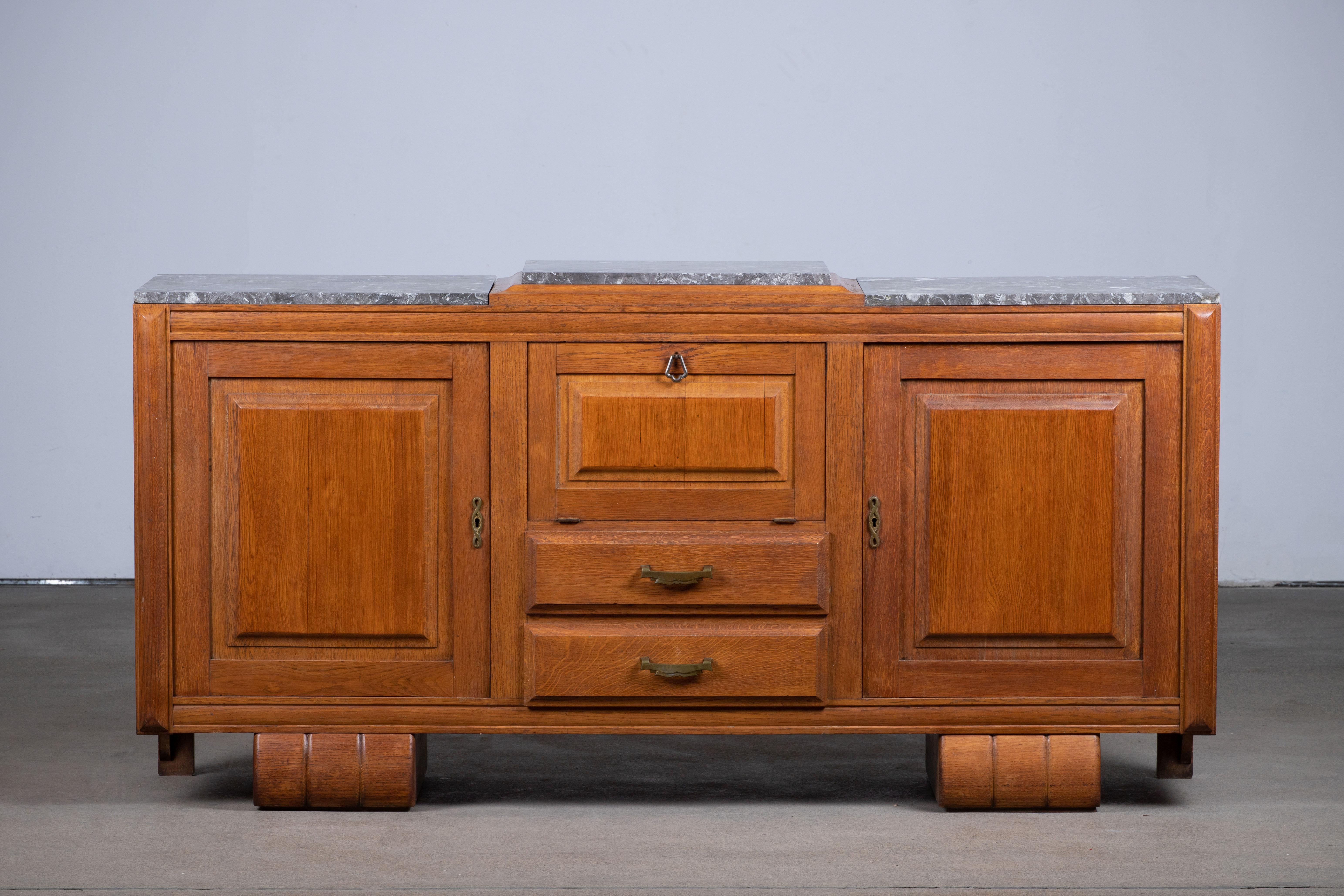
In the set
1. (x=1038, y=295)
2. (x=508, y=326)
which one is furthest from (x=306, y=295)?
(x=1038, y=295)

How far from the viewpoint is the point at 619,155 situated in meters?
4.90

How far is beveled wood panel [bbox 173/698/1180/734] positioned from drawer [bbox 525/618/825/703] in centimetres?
3

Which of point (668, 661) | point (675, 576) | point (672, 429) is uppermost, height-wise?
point (672, 429)

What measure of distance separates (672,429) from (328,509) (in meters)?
0.62

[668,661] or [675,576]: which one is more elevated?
[675,576]

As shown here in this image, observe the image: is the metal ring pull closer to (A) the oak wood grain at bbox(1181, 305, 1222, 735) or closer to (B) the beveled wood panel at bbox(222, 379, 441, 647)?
(B) the beveled wood panel at bbox(222, 379, 441, 647)

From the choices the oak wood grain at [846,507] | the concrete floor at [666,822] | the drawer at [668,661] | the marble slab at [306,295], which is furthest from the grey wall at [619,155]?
the drawer at [668,661]

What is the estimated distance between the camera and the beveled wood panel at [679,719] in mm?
2535

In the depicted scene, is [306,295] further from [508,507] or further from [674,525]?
[674,525]

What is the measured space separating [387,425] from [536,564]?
1.17ft

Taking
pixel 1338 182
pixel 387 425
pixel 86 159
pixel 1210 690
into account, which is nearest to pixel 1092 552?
pixel 1210 690

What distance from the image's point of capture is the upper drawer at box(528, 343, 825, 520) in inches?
98.4

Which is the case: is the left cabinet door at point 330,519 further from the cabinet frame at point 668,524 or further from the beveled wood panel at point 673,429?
the beveled wood panel at point 673,429

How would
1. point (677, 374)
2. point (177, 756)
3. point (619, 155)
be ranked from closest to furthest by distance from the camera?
point (677, 374), point (177, 756), point (619, 155)
